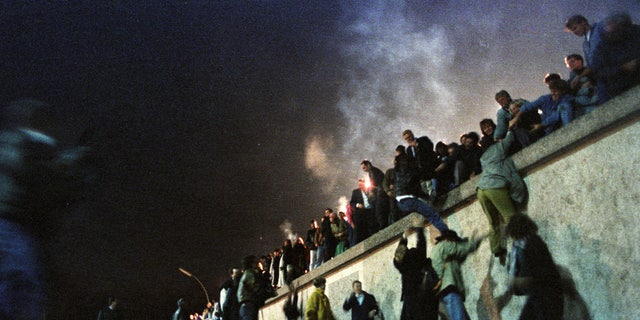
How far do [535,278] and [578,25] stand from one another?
3.71 meters

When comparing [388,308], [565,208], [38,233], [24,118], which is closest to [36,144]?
[24,118]

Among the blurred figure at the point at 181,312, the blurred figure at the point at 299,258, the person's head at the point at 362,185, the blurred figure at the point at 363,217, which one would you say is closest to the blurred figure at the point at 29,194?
the blurred figure at the point at 363,217

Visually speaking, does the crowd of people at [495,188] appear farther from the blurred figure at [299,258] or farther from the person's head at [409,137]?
the blurred figure at [299,258]

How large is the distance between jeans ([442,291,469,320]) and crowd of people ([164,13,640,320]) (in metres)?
0.01

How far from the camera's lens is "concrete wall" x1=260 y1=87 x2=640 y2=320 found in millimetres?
5562

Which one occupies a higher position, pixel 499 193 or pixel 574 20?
pixel 574 20

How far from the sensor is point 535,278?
5.90 m

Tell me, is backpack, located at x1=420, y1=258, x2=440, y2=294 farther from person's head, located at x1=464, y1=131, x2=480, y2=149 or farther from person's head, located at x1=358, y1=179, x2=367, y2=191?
person's head, located at x1=358, y1=179, x2=367, y2=191

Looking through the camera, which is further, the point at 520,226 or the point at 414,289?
the point at 414,289

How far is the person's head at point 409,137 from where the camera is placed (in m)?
9.47

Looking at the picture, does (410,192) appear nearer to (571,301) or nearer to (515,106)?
(515,106)

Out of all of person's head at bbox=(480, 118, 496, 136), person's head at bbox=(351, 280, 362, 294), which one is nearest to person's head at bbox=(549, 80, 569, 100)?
person's head at bbox=(480, 118, 496, 136)

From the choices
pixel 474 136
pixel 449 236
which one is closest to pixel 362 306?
pixel 449 236

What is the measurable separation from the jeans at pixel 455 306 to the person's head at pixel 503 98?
3214 millimetres
